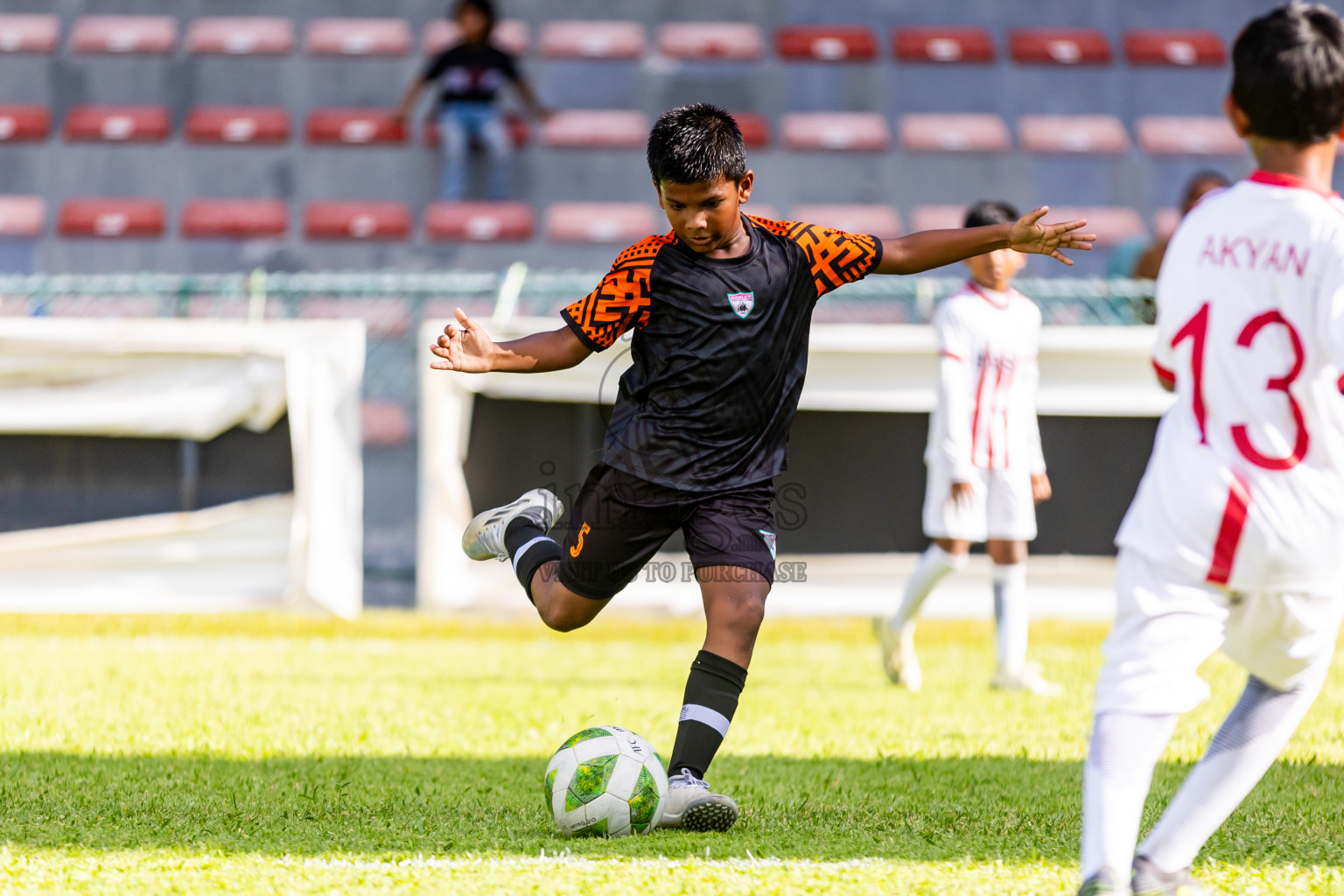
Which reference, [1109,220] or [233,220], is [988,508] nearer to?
[1109,220]

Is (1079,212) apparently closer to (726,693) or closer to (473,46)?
(473,46)

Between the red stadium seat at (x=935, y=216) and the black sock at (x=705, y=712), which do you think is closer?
the black sock at (x=705, y=712)

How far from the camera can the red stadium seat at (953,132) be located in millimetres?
12719

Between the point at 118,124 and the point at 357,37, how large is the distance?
2.31 m

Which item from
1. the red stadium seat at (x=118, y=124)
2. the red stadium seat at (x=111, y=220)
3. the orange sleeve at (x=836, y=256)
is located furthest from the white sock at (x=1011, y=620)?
the red stadium seat at (x=118, y=124)

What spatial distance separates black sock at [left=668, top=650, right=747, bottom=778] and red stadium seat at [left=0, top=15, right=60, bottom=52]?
11840mm

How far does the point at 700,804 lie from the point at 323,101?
35.9 ft

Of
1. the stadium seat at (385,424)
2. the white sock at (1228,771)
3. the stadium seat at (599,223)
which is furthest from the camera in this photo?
the stadium seat at (599,223)

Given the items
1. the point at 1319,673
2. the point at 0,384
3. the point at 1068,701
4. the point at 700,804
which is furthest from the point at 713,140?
the point at 0,384

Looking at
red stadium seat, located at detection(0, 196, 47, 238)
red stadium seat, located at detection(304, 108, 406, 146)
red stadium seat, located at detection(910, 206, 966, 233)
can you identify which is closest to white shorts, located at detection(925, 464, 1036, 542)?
red stadium seat, located at detection(910, 206, 966, 233)

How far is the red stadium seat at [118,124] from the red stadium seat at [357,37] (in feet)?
5.08

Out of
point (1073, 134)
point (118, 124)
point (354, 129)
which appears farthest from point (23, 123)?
point (1073, 134)

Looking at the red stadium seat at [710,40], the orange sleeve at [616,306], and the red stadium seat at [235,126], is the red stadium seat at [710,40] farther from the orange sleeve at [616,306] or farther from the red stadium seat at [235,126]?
the orange sleeve at [616,306]

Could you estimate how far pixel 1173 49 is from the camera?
13.4 meters
